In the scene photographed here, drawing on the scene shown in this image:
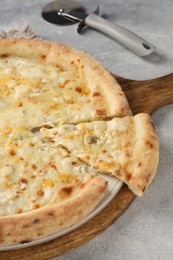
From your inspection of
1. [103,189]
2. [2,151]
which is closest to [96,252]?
[103,189]

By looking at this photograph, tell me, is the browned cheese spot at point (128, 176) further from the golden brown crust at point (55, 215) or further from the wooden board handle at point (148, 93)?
the wooden board handle at point (148, 93)

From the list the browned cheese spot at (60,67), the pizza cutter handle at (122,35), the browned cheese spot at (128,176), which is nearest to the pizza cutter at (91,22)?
the pizza cutter handle at (122,35)

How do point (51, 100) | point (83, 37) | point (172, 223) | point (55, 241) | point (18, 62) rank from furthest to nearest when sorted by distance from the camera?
point (83, 37)
point (18, 62)
point (51, 100)
point (172, 223)
point (55, 241)

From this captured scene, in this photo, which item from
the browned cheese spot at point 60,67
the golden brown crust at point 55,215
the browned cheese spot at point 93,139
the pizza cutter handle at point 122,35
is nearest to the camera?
the golden brown crust at point 55,215

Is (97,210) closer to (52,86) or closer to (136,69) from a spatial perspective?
(52,86)

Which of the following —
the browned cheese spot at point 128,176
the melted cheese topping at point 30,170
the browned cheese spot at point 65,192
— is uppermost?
the browned cheese spot at point 128,176

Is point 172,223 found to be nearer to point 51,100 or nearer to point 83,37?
point 51,100

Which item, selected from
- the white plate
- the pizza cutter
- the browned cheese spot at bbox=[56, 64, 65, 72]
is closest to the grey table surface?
the pizza cutter
